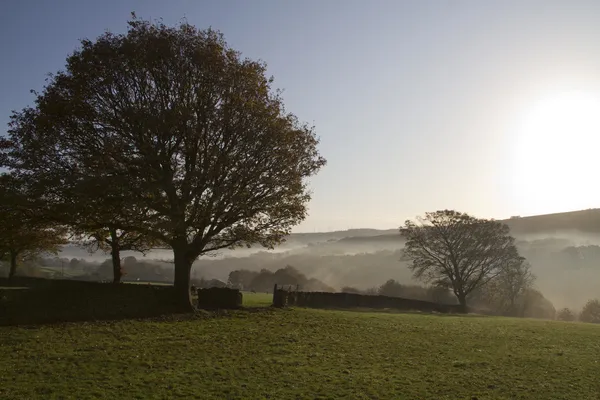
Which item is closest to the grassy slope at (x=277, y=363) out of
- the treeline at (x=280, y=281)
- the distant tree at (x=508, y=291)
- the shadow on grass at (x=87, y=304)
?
the shadow on grass at (x=87, y=304)

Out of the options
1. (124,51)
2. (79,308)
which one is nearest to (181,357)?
(79,308)

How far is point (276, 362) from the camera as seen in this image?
48.5ft

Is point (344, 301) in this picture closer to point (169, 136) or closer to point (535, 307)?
point (169, 136)

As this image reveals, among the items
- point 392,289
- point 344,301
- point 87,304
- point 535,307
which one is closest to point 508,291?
point 535,307

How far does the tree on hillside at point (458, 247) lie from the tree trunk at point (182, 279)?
135ft

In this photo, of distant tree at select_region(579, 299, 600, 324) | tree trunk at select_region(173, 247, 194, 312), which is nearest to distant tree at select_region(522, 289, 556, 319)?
distant tree at select_region(579, 299, 600, 324)

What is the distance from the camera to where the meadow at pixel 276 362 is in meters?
11.3

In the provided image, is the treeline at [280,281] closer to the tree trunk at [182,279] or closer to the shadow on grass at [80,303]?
the tree trunk at [182,279]

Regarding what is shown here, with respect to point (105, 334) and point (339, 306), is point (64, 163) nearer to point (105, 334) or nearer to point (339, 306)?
point (105, 334)

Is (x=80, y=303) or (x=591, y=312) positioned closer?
(x=80, y=303)

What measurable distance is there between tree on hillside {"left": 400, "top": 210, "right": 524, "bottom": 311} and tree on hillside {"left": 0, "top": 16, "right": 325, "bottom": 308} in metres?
39.7

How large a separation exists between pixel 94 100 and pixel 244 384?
1843cm

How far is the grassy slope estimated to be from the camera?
37.2ft

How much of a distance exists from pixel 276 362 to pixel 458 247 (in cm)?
5149
